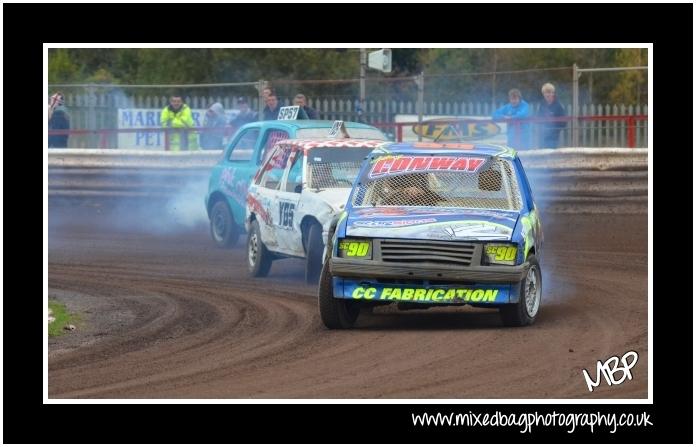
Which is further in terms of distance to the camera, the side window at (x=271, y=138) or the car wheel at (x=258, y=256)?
the side window at (x=271, y=138)

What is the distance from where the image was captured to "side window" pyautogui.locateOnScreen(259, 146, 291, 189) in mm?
14445

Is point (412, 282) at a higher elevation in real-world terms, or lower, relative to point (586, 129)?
lower

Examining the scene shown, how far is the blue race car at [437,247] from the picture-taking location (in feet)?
34.3

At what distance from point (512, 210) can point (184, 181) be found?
1121cm

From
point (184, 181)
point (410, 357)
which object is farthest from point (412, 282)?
point (184, 181)

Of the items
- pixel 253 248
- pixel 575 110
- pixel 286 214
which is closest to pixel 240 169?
pixel 253 248

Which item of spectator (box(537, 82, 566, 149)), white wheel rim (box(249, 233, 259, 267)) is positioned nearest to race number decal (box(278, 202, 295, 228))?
white wheel rim (box(249, 233, 259, 267))

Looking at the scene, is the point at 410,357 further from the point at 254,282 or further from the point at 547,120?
the point at 547,120

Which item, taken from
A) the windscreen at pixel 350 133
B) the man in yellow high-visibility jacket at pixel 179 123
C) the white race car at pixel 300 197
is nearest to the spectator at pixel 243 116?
the man in yellow high-visibility jacket at pixel 179 123

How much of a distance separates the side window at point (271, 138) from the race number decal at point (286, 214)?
8.48ft

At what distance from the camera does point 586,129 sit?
20422mm

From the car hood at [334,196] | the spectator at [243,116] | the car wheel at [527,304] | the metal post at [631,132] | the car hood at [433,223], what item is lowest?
the car wheel at [527,304]

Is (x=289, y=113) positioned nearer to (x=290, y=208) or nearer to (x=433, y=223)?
(x=290, y=208)

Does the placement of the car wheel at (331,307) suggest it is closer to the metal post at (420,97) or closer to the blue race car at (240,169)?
the blue race car at (240,169)
